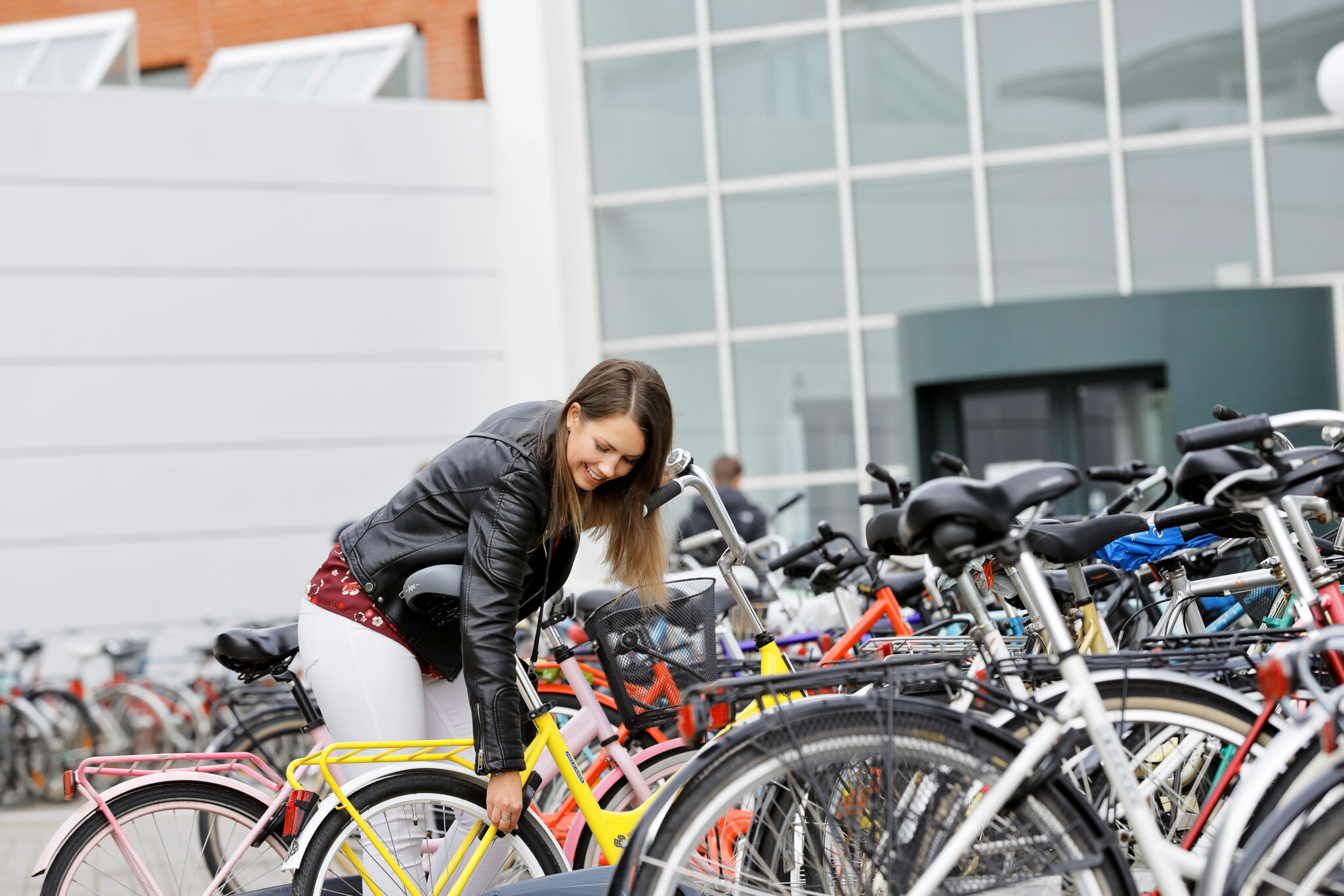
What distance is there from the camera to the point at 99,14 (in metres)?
11.7

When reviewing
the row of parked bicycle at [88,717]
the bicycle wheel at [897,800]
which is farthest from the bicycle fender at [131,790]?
the row of parked bicycle at [88,717]

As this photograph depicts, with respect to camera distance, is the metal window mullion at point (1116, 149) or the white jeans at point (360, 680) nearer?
the white jeans at point (360, 680)

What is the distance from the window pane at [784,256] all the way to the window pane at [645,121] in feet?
1.96

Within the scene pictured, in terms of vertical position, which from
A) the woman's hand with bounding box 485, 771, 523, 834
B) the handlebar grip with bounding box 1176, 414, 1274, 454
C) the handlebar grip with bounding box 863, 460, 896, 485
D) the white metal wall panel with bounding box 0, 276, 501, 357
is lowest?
the woman's hand with bounding box 485, 771, 523, 834

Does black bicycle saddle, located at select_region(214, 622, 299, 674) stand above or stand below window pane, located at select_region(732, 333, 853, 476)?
below

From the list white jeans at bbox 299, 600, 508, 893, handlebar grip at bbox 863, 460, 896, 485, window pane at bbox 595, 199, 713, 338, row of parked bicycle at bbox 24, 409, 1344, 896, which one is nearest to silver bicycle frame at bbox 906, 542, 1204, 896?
row of parked bicycle at bbox 24, 409, 1344, 896

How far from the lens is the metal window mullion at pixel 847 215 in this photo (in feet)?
35.7

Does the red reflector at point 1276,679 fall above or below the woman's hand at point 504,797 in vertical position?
above

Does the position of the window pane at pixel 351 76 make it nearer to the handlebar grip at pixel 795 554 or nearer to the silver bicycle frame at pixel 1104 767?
the handlebar grip at pixel 795 554

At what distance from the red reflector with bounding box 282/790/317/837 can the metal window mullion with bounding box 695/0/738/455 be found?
8261mm

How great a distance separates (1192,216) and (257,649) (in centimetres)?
912

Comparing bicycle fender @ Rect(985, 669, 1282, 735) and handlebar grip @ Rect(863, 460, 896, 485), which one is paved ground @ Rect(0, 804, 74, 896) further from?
bicycle fender @ Rect(985, 669, 1282, 735)

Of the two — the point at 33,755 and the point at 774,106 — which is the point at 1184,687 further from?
the point at 774,106

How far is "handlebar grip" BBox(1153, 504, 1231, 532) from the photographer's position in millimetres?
2660
